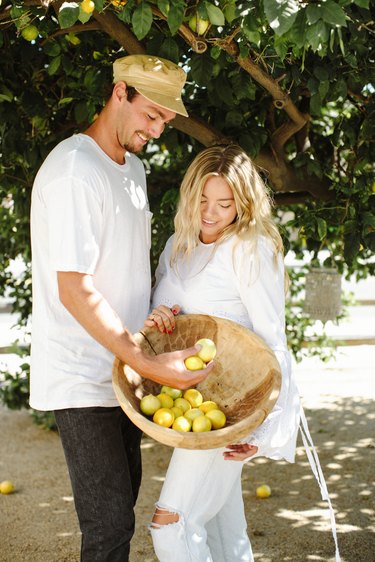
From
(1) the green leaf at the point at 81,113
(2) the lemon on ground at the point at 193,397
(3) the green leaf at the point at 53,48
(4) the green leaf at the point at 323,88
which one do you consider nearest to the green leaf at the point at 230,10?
(4) the green leaf at the point at 323,88

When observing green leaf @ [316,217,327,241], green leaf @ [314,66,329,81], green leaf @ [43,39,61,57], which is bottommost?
green leaf @ [316,217,327,241]

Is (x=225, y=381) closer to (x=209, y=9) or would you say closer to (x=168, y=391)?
(x=168, y=391)

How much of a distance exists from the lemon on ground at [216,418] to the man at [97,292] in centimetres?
18

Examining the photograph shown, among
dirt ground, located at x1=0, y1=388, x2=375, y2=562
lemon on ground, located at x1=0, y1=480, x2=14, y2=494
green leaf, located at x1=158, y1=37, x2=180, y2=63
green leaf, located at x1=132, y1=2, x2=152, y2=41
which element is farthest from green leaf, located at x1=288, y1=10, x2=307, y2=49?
lemon on ground, located at x1=0, y1=480, x2=14, y2=494

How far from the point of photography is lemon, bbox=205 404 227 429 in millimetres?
2617

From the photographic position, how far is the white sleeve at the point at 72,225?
98.2 inches

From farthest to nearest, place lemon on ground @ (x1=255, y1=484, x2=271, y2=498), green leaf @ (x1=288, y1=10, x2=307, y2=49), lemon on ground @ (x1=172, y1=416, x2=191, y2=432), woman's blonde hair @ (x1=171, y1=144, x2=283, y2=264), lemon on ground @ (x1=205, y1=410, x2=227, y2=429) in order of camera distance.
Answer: lemon on ground @ (x1=255, y1=484, x2=271, y2=498), woman's blonde hair @ (x1=171, y1=144, x2=283, y2=264), lemon on ground @ (x1=205, y1=410, x2=227, y2=429), lemon on ground @ (x1=172, y1=416, x2=191, y2=432), green leaf @ (x1=288, y1=10, x2=307, y2=49)

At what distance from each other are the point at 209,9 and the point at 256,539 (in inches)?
105

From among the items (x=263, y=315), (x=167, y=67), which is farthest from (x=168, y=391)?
(x=167, y=67)

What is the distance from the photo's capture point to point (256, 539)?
4.04m

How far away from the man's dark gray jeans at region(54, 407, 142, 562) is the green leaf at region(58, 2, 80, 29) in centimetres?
122

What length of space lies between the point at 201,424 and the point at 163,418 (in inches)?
4.8

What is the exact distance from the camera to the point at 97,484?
8.58 feet

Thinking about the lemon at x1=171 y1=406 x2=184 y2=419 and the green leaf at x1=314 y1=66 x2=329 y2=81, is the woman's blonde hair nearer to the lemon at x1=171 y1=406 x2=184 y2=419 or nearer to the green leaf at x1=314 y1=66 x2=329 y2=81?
the green leaf at x1=314 y1=66 x2=329 y2=81
